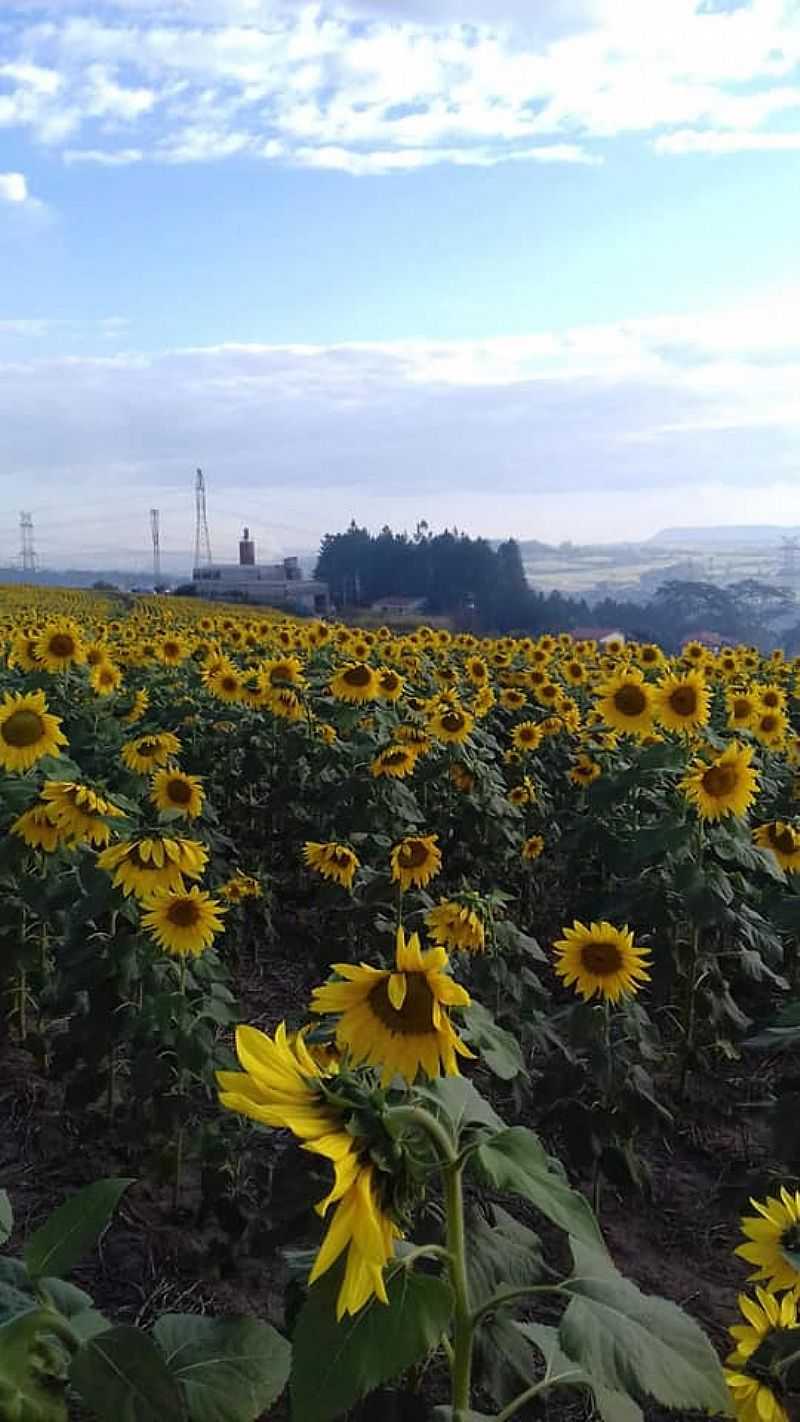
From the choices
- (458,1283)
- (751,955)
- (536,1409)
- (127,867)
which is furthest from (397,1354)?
(751,955)

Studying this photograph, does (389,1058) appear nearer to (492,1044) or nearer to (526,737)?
(492,1044)

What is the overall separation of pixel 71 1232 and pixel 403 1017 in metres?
0.43

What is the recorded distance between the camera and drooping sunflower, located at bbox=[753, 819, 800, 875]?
4552mm

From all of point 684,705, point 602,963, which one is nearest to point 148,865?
point 602,963

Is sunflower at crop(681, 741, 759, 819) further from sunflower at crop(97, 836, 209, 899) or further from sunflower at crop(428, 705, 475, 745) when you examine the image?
sunflower at crop(428, 705, 475, 745)

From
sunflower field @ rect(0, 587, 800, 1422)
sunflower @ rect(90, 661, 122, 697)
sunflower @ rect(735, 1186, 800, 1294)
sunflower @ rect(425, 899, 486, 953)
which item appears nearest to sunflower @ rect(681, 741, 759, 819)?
sunflower field @ rect(0, 587, 800, 1422)

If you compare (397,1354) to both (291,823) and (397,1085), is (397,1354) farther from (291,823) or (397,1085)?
(291,823)

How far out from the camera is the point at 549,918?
6.26 meters

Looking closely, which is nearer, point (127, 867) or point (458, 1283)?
point (458, 1283)

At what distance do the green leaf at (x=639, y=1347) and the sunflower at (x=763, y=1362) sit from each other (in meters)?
0.15

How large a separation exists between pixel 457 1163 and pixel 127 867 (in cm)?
218

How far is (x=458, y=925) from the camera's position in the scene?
10.1 feet

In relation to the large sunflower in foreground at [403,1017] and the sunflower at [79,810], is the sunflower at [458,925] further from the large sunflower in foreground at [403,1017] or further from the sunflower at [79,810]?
the large sunflower in foreground at [403,1017]

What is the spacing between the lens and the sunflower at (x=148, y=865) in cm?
320
